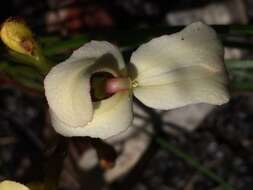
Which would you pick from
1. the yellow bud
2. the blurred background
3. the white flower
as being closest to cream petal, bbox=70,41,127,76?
the white flower

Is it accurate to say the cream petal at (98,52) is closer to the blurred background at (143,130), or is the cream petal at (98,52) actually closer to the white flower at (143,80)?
the white flower at (143,80)

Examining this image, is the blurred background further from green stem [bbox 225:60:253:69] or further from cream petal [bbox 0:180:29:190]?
cream petal [bbox 0:180:29:190]

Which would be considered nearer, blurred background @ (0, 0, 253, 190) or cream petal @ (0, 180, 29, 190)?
cream petal @ (0, 180, 29, 190)

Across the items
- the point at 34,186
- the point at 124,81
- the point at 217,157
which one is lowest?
the point at 217,157

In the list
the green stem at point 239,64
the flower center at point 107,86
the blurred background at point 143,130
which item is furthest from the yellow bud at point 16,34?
the blurred background at point 143,130

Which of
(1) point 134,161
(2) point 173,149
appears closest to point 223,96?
(2) point 173,149

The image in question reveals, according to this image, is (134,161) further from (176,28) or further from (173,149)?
(176,28)
